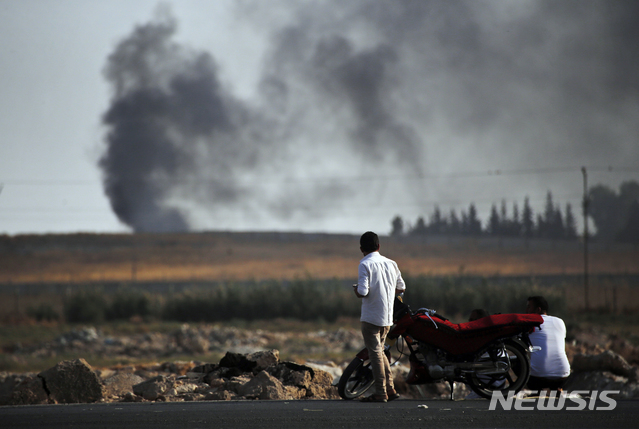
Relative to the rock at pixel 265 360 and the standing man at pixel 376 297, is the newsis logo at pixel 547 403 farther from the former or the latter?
the rock at pixel 265 360

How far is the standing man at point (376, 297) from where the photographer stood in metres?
7.81

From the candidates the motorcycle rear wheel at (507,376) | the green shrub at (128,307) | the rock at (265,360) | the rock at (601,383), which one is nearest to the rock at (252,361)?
the rock at (265,360)

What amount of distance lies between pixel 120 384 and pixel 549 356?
6.92m

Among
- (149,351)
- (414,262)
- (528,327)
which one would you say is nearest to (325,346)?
(149,351)

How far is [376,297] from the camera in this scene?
25.8ft

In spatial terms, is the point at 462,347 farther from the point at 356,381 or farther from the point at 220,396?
the point at 220,396

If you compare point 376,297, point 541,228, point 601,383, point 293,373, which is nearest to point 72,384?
point 293,373

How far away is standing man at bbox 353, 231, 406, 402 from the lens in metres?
7.81

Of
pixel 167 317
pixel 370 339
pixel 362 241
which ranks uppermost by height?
pixel 362 241

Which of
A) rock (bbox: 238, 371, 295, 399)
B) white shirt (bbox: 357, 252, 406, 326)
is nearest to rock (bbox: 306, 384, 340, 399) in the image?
rock (bbox: 238, 371, 295, 399)

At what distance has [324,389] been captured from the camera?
10266mm

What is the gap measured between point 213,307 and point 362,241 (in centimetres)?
4238

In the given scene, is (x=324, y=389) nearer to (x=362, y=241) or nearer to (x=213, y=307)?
(x=362, y=241)

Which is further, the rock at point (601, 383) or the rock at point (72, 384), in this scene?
the rock at point (601, 383)
